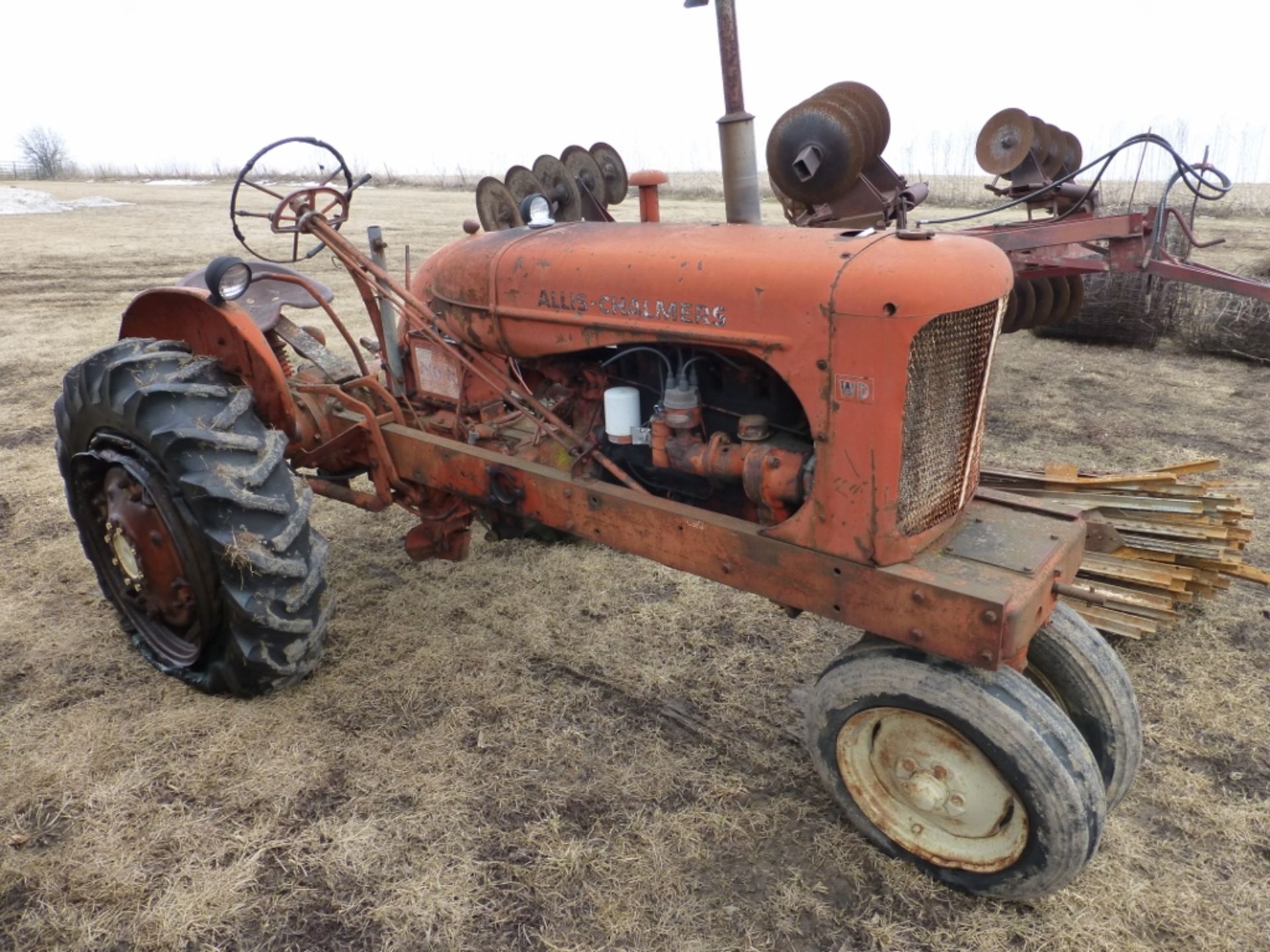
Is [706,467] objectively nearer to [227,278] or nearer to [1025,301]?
[227,278]

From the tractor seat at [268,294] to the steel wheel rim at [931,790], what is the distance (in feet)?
8.35

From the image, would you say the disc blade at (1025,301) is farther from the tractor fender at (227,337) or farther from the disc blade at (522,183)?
the tractor fender at (227,337)

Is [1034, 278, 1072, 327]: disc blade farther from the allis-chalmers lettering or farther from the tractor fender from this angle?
the tractor fender

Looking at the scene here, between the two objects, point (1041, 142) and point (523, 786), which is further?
point (1041, 142)

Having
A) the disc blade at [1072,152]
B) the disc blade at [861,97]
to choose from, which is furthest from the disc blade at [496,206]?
the disc blade at [1072,152]

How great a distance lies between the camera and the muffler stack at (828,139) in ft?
16.3

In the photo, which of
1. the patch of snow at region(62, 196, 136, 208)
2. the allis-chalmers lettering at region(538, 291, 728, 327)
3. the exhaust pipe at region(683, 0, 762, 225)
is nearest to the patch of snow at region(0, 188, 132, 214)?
the patch of snow at region(62, 196, 136, 208)

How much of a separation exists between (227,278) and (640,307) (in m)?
1.62

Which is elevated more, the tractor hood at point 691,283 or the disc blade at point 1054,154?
the disc blade at point 1054,154

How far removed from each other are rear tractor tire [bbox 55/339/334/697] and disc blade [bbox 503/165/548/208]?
1.19 metres

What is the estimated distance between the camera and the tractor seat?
3.49 meters

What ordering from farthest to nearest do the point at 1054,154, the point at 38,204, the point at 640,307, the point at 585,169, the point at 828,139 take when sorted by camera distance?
the point at 38,204 < the point at 1054,154 < the point at 828,139 < the point at 585,169 < the point at 640,307

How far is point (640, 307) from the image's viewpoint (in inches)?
92.3

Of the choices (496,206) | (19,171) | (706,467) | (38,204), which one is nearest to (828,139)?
(496,206)
